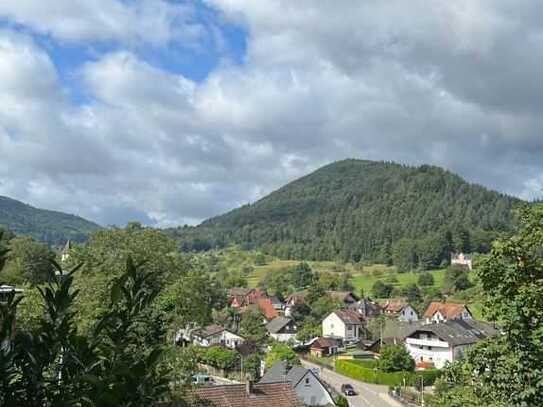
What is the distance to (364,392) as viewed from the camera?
49219 mm

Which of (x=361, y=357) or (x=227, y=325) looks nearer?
(x=361, y=357)

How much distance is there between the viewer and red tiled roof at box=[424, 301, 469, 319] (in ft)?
248

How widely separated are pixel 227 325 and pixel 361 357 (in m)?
24.3

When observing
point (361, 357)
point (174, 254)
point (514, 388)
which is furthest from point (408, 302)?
point (514, 388)

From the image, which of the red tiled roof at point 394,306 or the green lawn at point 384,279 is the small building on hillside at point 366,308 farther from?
the green lawn at point 384,279

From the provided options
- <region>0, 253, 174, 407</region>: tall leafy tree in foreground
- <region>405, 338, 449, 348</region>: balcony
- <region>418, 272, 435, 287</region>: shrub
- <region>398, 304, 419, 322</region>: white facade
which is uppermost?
<region>418, 272, 435, 287</region>: shrub

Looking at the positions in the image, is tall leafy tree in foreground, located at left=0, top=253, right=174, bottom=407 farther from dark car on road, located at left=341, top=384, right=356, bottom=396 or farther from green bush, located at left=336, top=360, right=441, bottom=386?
green bush, located at left=336, top=360, right=441, bottom=386

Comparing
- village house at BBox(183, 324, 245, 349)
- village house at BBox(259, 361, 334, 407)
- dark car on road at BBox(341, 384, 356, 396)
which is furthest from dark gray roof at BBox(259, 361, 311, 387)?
village house at BBox(183, 324, 245, 349)

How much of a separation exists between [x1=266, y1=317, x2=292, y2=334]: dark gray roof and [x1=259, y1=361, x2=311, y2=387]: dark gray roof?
118 feet

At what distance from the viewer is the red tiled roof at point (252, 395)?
1025 inches

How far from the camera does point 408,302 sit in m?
94.2

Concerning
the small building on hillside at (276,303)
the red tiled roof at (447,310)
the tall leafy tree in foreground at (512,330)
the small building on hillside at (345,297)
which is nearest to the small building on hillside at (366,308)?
the small building on hillside at (345,297)

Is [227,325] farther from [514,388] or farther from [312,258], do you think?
[312,258]

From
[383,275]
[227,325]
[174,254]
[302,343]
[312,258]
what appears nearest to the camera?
[174,254]
